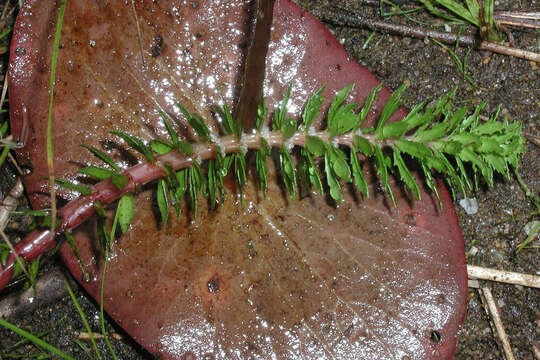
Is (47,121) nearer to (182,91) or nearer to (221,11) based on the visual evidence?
(182,91)

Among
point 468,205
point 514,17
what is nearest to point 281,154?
point 468,205

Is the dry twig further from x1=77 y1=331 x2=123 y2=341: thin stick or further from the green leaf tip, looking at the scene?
the green leaf tip

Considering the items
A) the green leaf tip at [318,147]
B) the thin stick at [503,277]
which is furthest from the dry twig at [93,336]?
the thin stick at [503,277]

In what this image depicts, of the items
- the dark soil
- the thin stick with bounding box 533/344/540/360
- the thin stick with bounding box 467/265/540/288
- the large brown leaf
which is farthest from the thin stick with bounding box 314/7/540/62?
the thin stick with bounding box 533/344/540/360

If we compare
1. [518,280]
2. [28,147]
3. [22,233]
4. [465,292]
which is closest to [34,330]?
[22,233]

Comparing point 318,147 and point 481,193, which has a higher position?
point 318,147

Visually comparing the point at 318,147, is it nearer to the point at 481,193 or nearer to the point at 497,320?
the point at 481,193
